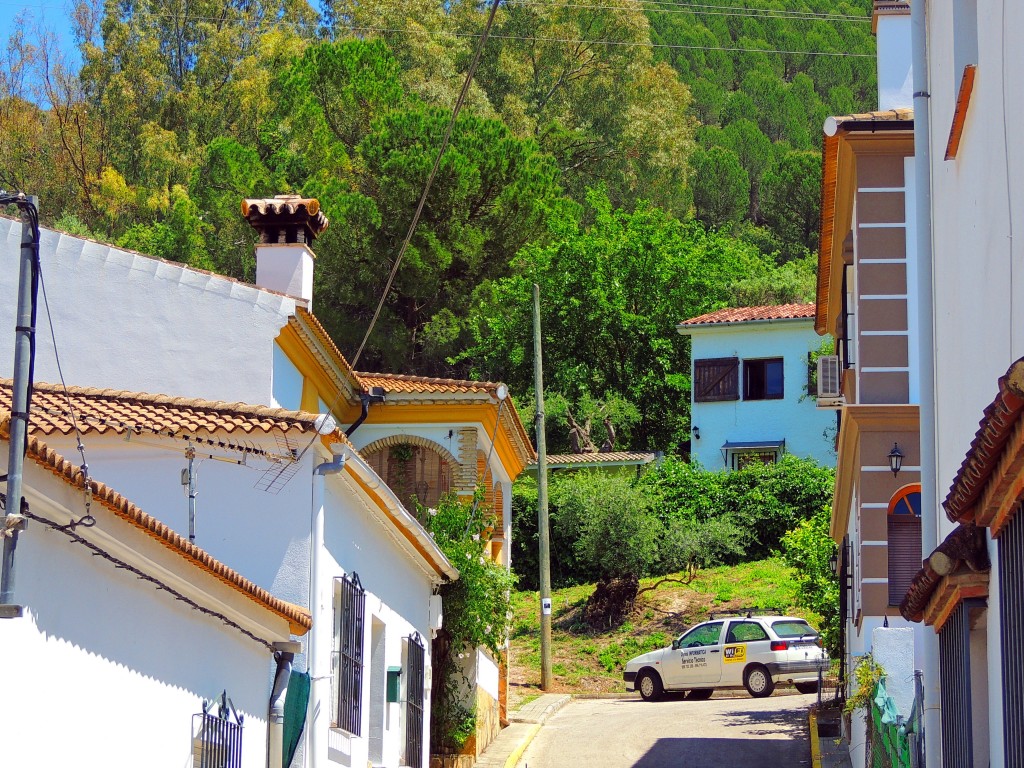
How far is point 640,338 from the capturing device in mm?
49406

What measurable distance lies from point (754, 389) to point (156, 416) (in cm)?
3235

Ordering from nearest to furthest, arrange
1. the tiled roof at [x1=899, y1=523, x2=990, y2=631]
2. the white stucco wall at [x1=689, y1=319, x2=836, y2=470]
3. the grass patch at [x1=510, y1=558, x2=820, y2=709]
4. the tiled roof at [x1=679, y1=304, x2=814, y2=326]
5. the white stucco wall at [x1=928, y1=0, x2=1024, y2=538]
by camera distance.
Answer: the white stucco wall at [x1=928, y1=0, x2=1024, y2=538]
the tiled roof at [x1=899, y1=523, x2=990, y2=631]
the grass patch at [x1=510, y1=558, x2=820, y2=709]
the tiled roof at [x1=679, y1=304, x2=814, y2=326]
the white stucco wall at [x1=689, y1=319, x2=836, y2=470]

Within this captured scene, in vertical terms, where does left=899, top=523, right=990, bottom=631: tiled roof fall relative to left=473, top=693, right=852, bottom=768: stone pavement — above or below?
above

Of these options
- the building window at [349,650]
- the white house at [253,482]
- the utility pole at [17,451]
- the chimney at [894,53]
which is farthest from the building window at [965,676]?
the chimney at [894,53]

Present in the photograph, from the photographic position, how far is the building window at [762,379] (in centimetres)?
4453

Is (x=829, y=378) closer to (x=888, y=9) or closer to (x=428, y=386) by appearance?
(x=888, y=9)

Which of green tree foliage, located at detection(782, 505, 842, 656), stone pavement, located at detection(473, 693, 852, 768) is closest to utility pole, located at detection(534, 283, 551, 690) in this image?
stone pavement, located at detection(473, 693, 852, 768)

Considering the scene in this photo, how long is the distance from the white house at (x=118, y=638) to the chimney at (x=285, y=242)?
24.5 feet

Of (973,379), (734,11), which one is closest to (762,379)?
(973,379)

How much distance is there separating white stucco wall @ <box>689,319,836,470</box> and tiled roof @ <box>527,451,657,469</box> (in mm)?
2117

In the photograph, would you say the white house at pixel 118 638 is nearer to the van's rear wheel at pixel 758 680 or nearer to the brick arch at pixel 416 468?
the brick arch at pixel 416 468

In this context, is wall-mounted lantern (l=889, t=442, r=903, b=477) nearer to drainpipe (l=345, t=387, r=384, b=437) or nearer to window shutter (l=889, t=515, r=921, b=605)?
window shutter (l=889, t=515, r=921, b=605)

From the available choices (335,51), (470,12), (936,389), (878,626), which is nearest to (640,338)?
(335,51)

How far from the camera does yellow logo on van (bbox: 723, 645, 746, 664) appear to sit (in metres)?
26.7
